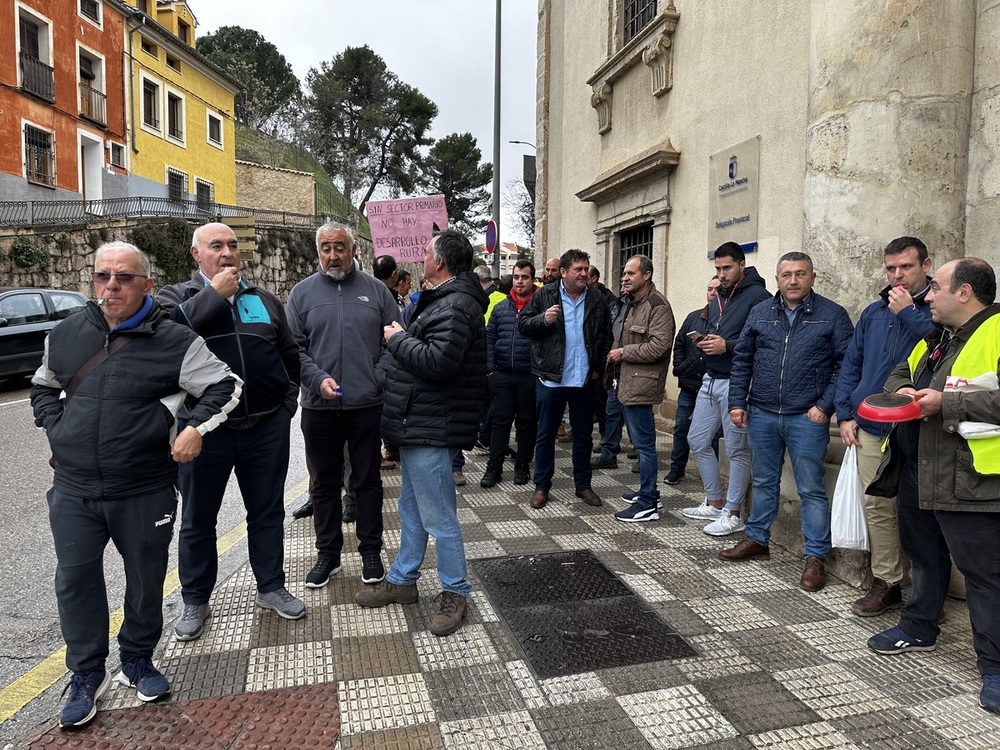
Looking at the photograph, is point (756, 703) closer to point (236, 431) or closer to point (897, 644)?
point (897, 644)

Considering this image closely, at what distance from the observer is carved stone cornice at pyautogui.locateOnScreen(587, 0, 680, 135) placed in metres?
9.03

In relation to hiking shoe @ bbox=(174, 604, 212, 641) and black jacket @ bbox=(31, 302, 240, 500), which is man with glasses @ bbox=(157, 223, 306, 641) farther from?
black jacket @ bbox=(31, 302, 240, 500)

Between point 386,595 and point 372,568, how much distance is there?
10.2 inches

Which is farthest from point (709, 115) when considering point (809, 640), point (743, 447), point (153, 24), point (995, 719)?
point (153, 24)

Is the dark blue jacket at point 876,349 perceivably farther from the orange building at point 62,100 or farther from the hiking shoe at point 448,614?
the orange building at point 62,100

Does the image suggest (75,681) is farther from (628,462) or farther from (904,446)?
(628,462)

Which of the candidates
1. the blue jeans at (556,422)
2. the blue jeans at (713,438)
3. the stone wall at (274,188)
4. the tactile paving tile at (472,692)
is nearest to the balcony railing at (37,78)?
the stone wall at (274,188)

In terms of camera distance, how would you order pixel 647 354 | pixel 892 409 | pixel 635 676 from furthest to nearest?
1. pixel 647 354
2. pixel 635 676
3. pixel 892 409

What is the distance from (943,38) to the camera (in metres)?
4.29

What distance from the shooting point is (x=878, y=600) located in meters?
3.72

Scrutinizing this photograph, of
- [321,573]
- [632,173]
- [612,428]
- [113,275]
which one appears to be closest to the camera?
[113,275]

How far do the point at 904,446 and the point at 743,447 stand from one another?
1.77 meters

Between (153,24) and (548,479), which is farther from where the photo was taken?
(153,24)

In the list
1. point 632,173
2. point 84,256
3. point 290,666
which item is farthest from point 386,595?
point 84,256
